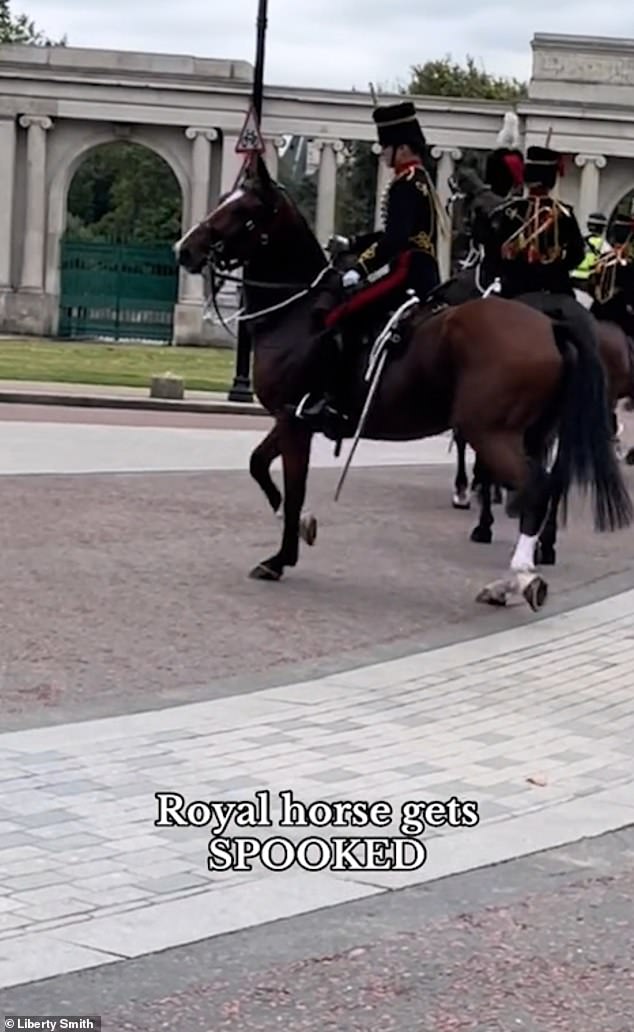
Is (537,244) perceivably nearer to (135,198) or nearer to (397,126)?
(397,126)

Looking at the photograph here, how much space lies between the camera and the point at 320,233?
54812 mm

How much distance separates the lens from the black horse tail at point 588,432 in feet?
35.0

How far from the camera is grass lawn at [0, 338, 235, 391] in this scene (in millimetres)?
31266

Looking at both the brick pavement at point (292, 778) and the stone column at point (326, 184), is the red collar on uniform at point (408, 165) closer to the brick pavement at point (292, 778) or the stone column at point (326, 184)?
the brick pavement at point (292, 778)

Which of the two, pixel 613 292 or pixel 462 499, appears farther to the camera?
pixel 613 292

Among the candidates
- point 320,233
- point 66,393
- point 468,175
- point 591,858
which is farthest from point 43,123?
point 591,858

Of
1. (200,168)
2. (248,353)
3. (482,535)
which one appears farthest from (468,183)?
(200,168)

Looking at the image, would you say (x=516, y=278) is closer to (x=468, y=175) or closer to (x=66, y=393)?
(x=468, y=175)

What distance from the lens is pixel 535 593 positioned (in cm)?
1070

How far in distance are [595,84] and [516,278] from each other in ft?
148

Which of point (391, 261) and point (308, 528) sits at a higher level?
point (391, 261)

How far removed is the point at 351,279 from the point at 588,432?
175 centimetres

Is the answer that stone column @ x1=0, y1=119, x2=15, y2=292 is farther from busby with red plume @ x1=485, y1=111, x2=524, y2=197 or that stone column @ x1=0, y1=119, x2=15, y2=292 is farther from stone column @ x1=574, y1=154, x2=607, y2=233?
busby with red plume @ x1=485, y1=111, x2=524, y2=197

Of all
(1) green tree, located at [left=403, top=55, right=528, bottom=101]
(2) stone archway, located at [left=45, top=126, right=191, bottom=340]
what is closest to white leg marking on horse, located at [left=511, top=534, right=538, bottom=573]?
(2) stone archway, located at [left=45, top=126, right=191, bottom=340]
